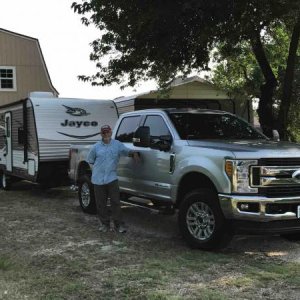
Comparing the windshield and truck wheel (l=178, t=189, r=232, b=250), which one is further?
the windshield

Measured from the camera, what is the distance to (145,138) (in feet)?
26.8

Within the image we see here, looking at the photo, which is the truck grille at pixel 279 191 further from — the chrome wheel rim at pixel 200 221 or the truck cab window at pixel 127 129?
the truck cab window at pixel 127 129

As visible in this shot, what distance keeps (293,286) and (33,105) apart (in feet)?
28.3

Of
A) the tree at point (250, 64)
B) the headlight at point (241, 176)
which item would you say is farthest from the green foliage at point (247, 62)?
the headlight at point (241, 176)

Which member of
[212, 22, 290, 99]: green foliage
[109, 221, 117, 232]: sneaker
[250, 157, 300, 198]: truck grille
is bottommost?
[109, 221, 117, 232]: sneaker

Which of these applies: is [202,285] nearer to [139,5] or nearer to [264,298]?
[264,298]

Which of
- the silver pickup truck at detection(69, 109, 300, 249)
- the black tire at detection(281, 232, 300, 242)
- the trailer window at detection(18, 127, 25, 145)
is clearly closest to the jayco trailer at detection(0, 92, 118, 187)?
the trailer window at detection(18, 127, 25, 145)

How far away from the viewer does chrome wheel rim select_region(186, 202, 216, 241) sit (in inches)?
276

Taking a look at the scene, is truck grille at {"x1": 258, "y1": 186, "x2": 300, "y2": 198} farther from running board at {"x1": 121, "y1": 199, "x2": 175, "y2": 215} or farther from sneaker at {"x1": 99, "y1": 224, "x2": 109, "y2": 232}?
sneaker at {"x1": 99, "y1": 224, "x2": 109, "y2": 232}

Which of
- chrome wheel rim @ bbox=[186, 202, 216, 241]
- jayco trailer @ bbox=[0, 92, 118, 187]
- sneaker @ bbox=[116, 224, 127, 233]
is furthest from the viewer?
jayco trailer @ bbox=[0, 92, 118, 187]

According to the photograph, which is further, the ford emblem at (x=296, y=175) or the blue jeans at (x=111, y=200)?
the blue jeans at (x=111, y=200)

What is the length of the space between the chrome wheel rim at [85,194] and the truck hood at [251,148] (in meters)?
3.40

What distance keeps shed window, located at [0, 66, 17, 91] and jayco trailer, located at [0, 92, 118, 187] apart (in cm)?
1418

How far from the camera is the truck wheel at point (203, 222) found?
6.89 meters
